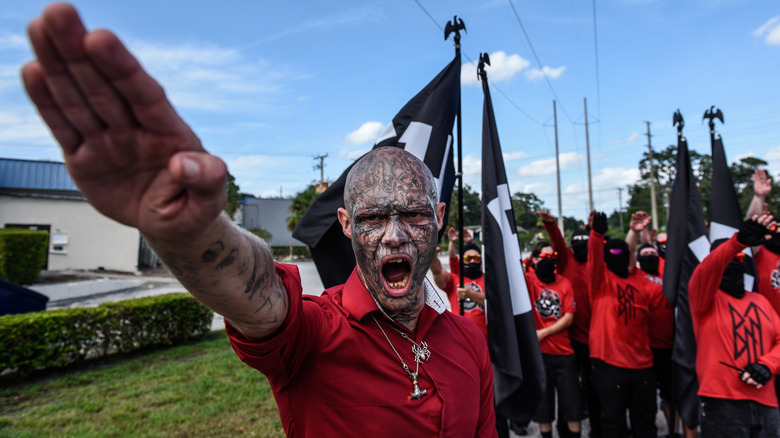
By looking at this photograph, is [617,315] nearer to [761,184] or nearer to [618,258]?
[618,258]

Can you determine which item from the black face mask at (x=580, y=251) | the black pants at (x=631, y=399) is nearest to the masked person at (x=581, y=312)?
the black face mask at (x=580, y=251)

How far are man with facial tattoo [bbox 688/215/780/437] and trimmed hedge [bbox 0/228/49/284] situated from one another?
1979 cm

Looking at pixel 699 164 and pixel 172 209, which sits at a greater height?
pixel 699 164

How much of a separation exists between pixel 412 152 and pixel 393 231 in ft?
7.32

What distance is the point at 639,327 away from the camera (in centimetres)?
481

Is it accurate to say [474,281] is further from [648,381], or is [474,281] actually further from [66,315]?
[66,315]

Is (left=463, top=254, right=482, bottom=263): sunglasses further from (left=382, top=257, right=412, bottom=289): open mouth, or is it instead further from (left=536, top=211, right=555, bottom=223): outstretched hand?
(left=382, top=257, right=412, bottom=289): open mouth

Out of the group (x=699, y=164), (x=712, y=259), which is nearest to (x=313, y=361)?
(x=712, y=259)

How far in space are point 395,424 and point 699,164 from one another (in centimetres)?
7199

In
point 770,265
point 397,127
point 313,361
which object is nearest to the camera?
point 313,361

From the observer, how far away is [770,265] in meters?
5.46

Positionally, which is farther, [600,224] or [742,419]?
[600,224]

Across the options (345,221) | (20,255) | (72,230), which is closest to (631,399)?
(345,221)

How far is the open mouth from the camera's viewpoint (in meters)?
1.76
